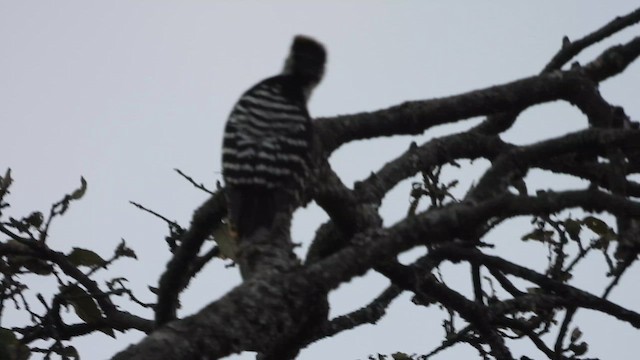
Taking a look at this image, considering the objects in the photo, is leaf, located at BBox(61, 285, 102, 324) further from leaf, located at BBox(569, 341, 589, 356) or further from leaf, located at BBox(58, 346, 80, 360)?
leaf, located at BBox(569, 341, 589, 356)

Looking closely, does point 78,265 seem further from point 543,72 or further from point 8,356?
point 543,72

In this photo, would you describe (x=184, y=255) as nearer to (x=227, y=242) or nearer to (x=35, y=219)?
(x=227, y=242)

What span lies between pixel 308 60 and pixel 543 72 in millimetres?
Result: 1922

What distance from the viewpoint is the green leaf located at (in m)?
5.26

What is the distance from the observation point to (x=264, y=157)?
5637 millimetres

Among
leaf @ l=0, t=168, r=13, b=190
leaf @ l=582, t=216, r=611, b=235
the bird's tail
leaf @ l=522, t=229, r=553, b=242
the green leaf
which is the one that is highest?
leaf @ l=0, t=168, r=13, b=190

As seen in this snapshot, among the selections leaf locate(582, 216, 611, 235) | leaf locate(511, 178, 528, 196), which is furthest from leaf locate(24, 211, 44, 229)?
leaf locate(582, 216, 611, 235)

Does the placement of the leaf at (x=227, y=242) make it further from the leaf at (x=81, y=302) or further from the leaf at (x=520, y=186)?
the leaf at (x=520, y=186)

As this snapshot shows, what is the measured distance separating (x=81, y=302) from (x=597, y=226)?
2.65 meters

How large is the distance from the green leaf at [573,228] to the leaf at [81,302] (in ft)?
8.10

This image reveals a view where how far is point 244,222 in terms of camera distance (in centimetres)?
510

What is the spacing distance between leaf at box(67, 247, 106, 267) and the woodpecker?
2.47 ft

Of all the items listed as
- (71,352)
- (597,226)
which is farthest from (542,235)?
(71,352)

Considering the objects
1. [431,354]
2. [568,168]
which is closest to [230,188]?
[431,354]
